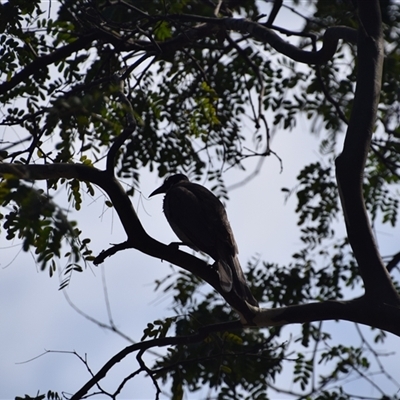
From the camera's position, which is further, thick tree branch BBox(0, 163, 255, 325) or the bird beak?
the bird beak

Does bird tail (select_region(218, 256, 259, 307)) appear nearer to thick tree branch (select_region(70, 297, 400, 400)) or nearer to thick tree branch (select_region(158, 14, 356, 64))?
thick tree branch (select_region(70, 297, 400, 400))

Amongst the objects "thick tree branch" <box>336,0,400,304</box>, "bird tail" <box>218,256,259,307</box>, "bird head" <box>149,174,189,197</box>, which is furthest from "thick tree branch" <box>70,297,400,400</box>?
"bird head" <box>149,174,189,197</box>

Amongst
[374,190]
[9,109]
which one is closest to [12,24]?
[9,109]

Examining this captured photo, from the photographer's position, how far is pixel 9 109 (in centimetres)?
596

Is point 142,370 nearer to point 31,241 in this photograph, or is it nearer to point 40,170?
point 40,170

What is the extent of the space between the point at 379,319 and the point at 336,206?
13.4 feet

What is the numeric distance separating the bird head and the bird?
0.62 meters

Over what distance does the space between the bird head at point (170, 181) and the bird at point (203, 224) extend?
622mm

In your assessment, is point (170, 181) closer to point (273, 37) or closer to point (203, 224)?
point (203, 224)

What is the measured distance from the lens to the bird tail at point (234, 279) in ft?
15.7

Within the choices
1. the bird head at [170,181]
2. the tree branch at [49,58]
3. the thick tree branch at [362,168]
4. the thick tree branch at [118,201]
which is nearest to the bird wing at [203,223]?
the bird head at [170,181]

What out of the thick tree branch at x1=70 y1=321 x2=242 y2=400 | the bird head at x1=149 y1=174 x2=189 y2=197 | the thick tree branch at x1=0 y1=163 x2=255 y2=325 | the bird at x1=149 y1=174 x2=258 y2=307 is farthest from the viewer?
the bird head at x1=149 y1=174 x2=189 y2=197

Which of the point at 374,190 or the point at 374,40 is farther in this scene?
the point at 374,190

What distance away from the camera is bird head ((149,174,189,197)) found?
760cm
